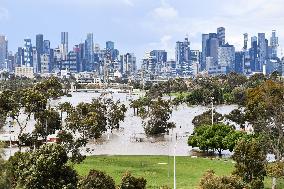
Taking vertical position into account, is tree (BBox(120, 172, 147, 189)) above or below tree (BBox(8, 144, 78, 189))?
below

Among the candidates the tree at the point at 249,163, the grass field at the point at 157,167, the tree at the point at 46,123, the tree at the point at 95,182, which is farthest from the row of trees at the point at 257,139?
the tree at the point at 46,123

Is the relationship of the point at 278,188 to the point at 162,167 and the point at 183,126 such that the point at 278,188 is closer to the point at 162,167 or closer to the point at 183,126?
the point at 162,167

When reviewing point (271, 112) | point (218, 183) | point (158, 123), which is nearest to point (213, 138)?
point (271, 112)

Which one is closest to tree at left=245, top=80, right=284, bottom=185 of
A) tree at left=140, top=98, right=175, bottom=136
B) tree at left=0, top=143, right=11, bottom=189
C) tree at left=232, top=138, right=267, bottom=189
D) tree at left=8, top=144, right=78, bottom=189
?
tree at left=232, top=138, right=267, bottom=189

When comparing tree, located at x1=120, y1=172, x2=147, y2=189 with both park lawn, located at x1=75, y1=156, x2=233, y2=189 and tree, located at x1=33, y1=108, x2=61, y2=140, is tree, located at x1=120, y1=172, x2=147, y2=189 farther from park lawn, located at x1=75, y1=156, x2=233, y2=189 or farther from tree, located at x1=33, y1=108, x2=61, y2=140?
tree, located at x1=33, y1=108, x2=61, y2=140

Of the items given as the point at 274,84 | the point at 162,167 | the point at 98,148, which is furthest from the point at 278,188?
the point at 98,148

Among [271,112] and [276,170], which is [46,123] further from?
[276,170]
